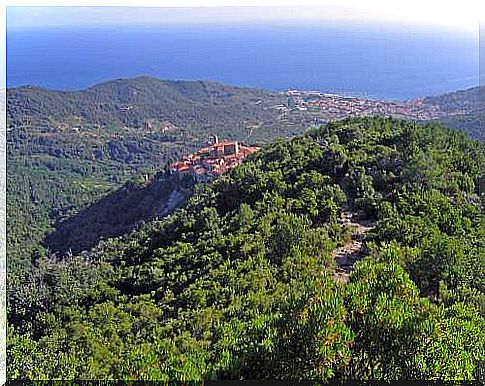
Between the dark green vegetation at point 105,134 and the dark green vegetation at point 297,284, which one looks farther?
the dark green vegetation at point 105,134

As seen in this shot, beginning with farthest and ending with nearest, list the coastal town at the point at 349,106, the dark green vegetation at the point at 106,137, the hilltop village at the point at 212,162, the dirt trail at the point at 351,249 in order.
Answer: the coastal town at the point at 349,106 → the dark green vegetation at the point at 106,137 → the hilltop village at the point at 212,162 → the dirt trail at the point at 351,249

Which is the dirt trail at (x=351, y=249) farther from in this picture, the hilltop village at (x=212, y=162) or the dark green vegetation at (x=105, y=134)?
the dark green vegetation at (x=105, y=134)

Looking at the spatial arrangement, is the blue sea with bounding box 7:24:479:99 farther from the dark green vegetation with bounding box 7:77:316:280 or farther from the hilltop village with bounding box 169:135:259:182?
the hilltop village with bounding box 169:135:259:182

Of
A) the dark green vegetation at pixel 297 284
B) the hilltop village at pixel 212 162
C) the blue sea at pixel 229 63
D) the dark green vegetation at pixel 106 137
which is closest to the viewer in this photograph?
the dark green vegetation at pixel 297 284

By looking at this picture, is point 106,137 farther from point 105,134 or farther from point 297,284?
point 297,284

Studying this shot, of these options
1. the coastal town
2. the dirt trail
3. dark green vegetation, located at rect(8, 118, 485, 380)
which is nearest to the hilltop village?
dark green vegetation, located at rect(8, 118, 485, 380)

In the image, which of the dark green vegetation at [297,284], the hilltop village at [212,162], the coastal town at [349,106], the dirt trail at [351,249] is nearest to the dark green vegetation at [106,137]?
the coastal town at [349,106]

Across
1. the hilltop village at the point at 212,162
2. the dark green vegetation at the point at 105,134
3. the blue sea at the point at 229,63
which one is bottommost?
the dark green vegetation at the point at 105,134

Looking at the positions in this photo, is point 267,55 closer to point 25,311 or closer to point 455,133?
point 455,133
